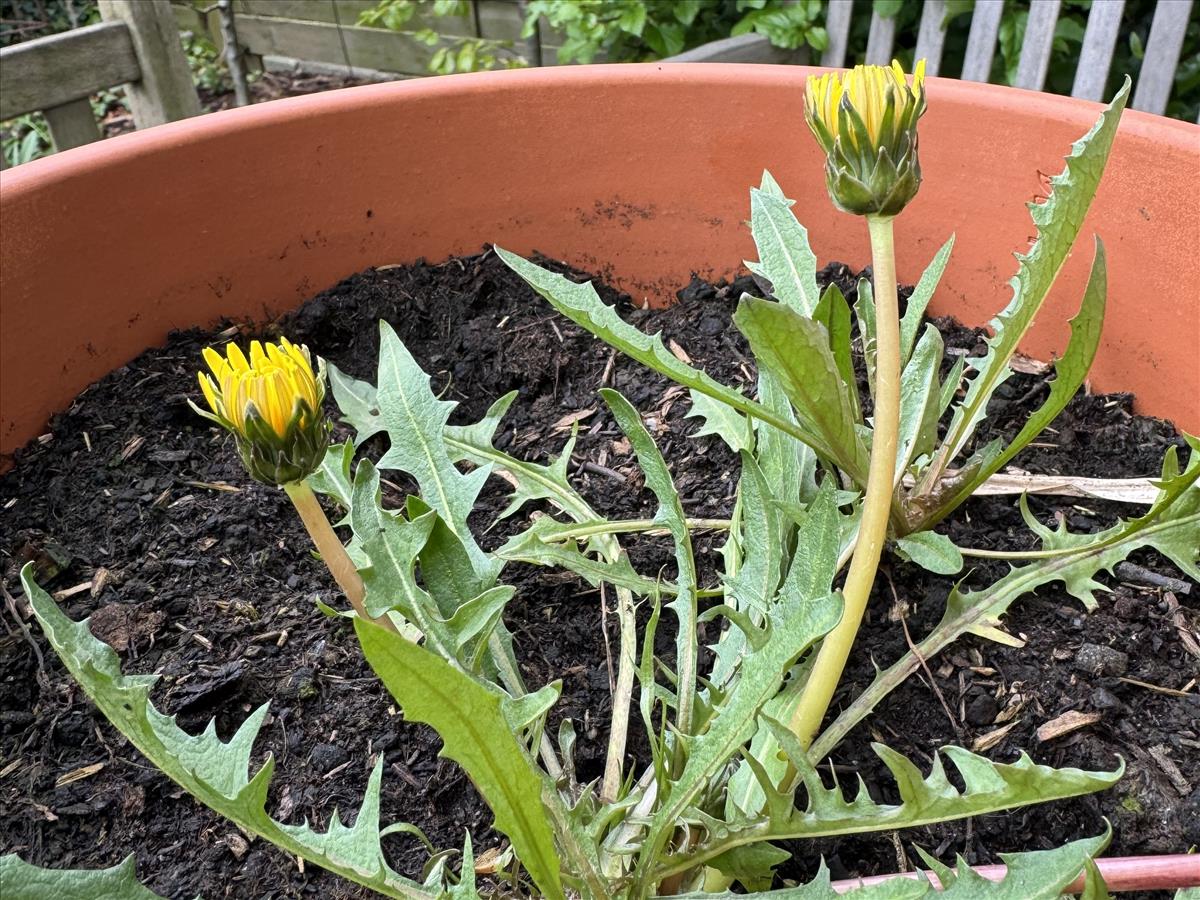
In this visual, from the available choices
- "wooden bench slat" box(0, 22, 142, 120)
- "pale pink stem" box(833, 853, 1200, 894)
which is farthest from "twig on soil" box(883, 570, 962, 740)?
"wooden bench slat" box(0, 22, 142, 120)

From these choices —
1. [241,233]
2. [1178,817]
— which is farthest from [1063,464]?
[241,233]

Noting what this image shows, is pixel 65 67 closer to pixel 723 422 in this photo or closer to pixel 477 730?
pixel 723 422

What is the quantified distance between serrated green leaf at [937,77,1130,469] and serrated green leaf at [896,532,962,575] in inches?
4.8

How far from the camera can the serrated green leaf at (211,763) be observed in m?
0.68

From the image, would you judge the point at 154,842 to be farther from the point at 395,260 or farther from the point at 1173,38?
the point at 1173,38

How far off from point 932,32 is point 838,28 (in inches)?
8.8

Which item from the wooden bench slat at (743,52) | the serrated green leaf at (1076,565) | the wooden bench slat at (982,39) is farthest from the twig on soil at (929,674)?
the wooden bench slat at (982,39)

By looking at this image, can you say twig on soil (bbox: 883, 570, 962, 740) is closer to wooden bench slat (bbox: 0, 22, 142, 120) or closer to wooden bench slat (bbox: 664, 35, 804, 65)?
wooden bench slat (bbox: 664, 35, 804, 65)

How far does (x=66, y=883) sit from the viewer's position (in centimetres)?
66

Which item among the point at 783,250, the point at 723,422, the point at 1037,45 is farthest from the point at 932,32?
the point at 723,422

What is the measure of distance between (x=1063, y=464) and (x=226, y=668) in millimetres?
989

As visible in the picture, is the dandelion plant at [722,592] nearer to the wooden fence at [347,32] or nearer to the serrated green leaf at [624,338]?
the serrated green leaf at [624,338]

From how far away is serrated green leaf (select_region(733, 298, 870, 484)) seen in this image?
0.76 metres

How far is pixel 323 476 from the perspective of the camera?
1081mm
